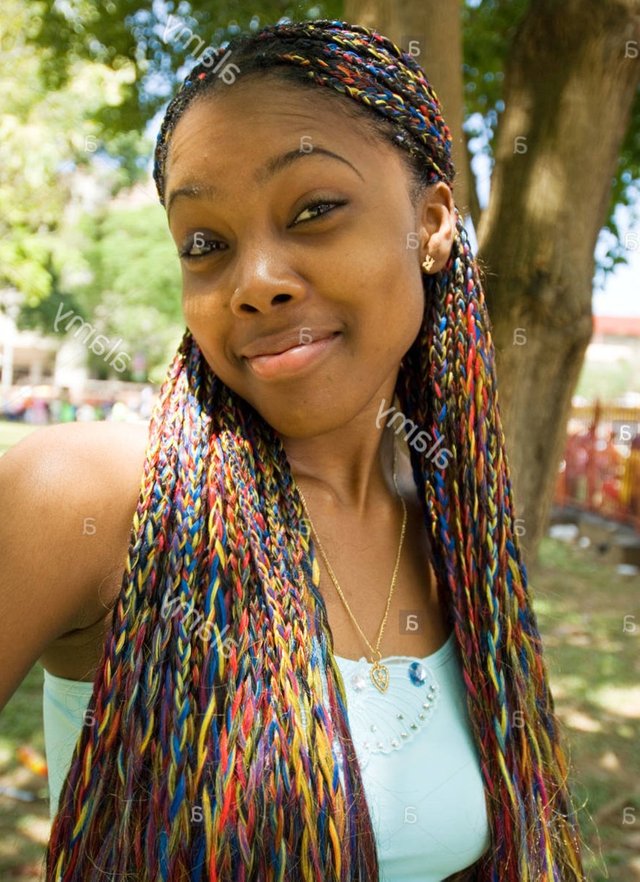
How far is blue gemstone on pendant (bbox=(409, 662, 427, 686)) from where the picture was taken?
5.49 ft

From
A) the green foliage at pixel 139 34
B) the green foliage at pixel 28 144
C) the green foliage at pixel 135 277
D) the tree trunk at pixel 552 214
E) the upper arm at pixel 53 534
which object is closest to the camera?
the upper arm at pixel 53 534

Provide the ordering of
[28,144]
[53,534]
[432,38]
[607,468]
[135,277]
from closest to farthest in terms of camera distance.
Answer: [53,534] → [432,38] → [607,468] → [28,144] → [135,277]

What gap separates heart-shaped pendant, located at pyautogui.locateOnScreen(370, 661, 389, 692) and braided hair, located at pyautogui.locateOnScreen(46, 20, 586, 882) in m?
0.13

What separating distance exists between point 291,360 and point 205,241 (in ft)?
0.88

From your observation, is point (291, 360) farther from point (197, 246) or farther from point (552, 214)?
point (552, 214)

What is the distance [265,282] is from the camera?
1.47m

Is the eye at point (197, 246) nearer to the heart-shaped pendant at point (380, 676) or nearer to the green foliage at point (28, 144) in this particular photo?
the heart-shaped pendant at point (380, 676)

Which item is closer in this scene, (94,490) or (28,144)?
(94,490)

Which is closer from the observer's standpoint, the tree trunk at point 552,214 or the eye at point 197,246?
the eye at point 197,246

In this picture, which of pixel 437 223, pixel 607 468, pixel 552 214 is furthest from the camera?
pixel 607 468

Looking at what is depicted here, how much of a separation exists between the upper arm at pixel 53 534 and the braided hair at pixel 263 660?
0.19 feet

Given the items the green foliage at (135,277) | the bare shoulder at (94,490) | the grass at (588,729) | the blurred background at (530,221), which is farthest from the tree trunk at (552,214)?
the green foliage at (135,277)

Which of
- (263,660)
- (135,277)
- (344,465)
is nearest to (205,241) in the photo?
(344,465)

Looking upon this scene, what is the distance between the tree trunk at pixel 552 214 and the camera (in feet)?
8.13
